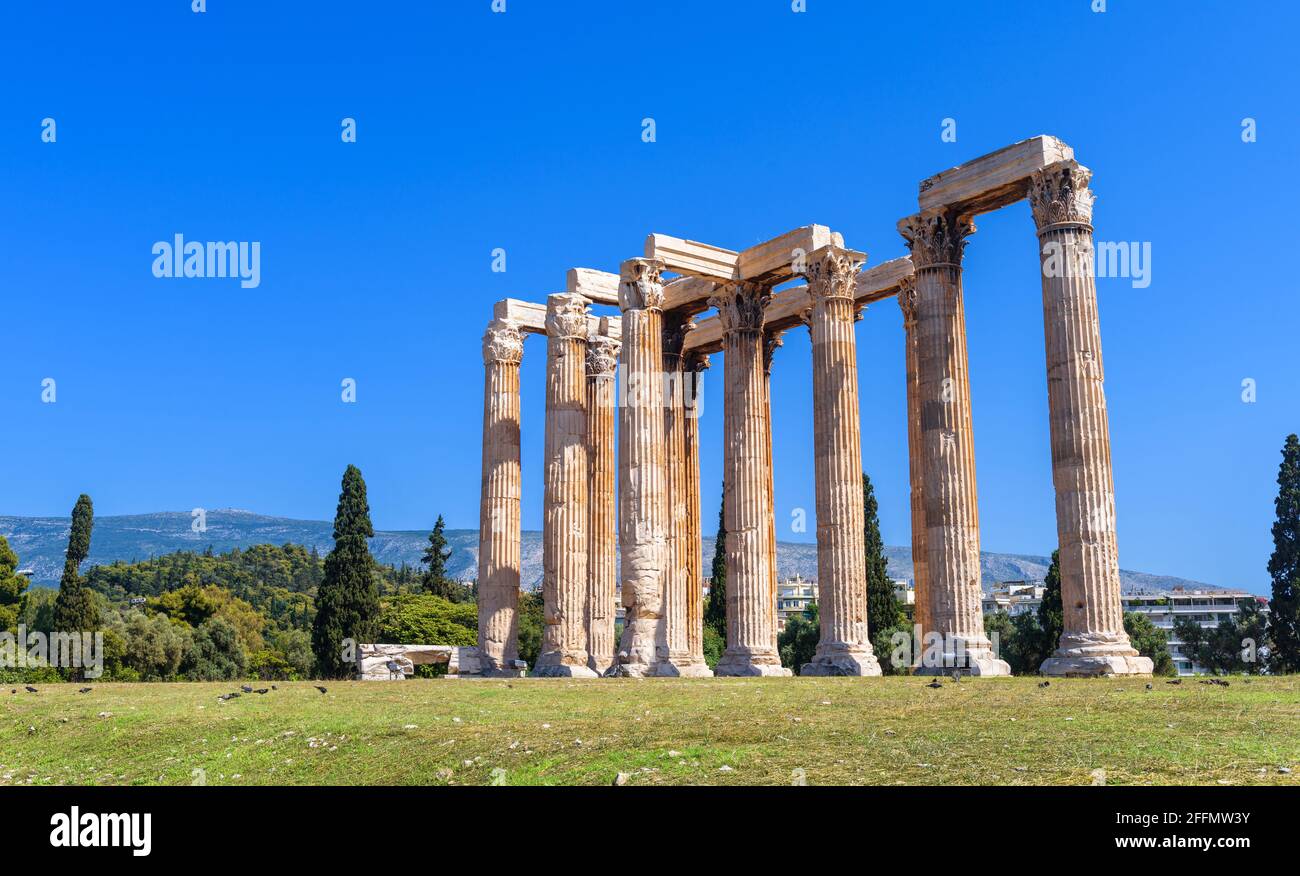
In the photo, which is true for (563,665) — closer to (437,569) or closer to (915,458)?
(915,458)

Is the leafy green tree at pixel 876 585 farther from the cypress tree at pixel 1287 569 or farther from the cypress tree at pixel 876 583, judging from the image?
the cypress tree at pixel 1287 569

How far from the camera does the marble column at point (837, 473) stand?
38125mm

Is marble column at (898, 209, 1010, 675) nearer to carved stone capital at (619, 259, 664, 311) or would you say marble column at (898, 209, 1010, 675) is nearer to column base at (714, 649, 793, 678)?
column base at (714, 649, 793, 678)

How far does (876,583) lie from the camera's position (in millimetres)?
63438

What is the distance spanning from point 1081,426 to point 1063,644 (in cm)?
612

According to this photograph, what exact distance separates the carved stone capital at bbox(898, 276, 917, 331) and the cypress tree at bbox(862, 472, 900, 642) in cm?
1965

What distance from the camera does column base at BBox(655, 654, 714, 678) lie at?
40125 millimetres

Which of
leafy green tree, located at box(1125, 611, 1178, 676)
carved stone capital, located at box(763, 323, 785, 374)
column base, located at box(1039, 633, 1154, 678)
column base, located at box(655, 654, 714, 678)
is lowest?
leafy green tree, located at box(1125, 611, 1178, 676)

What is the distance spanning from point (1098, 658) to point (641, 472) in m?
16.2

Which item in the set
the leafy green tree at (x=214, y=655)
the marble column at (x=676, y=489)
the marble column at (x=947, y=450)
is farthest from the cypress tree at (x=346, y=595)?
the marble column at (x=947, y=450)

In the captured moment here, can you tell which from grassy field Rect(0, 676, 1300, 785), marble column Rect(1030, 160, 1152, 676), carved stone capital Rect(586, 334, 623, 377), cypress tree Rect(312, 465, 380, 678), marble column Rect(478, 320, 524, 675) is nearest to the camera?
grassy field Rect(0, 676, 1300, 785)

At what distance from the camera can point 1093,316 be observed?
3356 centimetres

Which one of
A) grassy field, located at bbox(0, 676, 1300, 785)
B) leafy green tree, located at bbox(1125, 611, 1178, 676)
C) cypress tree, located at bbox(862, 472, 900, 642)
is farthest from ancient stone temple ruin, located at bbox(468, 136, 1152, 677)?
leafy green tree, located at bbox(1125, 611, 1178, 676)
